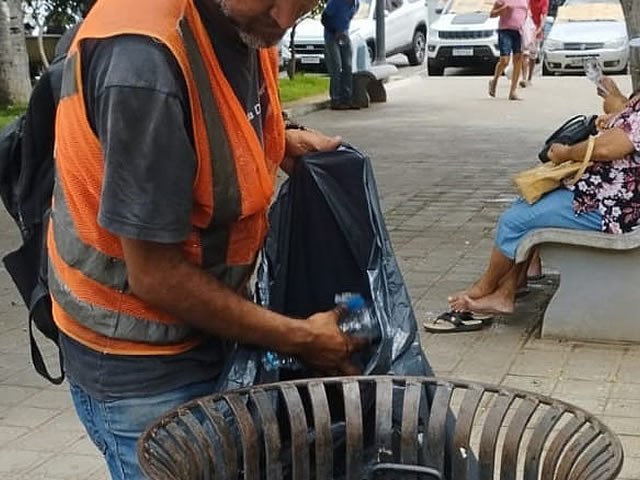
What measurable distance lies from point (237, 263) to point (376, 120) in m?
12.4

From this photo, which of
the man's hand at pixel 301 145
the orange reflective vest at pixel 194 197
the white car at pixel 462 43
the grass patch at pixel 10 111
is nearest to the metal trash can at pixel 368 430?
the orange reflective vest at pixel 194 197

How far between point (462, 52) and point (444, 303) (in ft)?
50.8

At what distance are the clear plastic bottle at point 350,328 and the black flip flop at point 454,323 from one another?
3.37 metres

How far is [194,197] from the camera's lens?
2.02 m

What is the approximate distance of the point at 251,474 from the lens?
2.19 m

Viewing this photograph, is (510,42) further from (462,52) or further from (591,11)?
(591,11)

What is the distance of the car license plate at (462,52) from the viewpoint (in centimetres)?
2103

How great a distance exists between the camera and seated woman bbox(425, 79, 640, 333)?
516 centimetres

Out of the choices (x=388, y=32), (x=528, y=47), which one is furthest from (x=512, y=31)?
(x=388, y=32)

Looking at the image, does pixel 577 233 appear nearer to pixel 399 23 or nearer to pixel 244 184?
pixel 244 184

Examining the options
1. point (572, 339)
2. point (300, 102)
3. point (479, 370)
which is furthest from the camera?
point (300, 102)

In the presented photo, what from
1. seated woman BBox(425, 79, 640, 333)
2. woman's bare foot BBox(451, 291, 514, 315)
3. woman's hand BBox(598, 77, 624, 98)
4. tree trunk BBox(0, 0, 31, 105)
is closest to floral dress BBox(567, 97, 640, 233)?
seated woman BBox(425, 79, 640, 333)

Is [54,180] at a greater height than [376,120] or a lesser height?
greater

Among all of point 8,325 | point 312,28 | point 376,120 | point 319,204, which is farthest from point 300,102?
point 319,204
